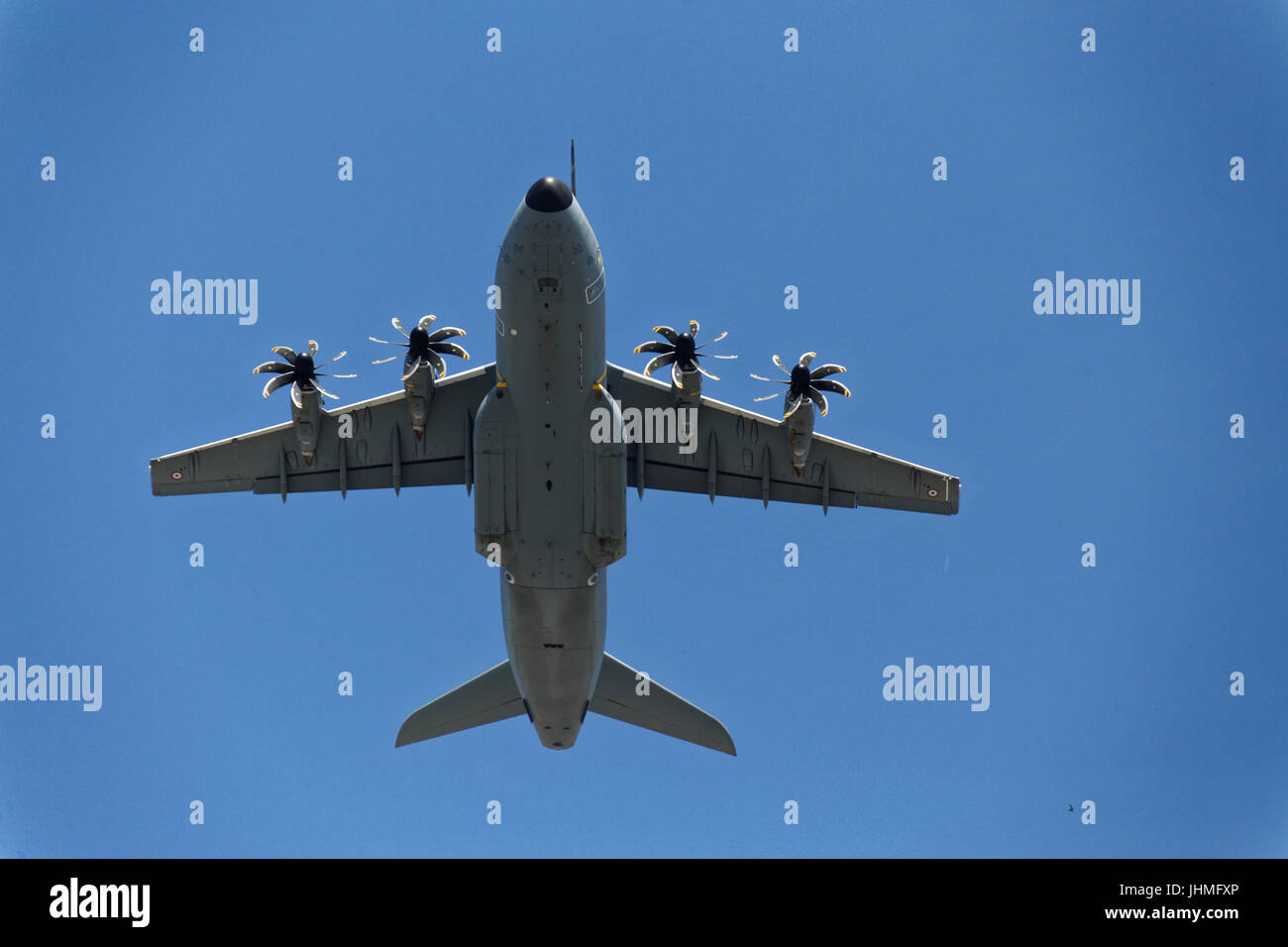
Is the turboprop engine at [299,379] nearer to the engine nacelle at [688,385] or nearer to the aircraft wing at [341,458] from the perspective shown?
the aircraft wing at [341,458]

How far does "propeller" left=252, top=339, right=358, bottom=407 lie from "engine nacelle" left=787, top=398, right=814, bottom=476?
362 inches

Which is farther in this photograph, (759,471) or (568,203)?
(759,471)

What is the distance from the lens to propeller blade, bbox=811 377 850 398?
99.1 ft

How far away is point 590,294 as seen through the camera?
2738 centimetres

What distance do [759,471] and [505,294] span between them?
8.40 m

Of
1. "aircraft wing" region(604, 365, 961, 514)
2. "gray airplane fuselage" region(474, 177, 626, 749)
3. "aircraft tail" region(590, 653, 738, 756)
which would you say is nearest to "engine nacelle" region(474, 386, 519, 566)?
"gray airplane fuselage" region(474, 177, 626, 749)

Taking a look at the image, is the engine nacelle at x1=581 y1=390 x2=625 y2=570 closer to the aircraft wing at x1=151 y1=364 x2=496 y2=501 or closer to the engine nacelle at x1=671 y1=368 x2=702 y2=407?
the engine nacelle at x1=671 y1=368 x2=702 y2=407

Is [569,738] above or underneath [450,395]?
underneath

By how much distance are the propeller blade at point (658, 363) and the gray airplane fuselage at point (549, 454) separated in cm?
133
